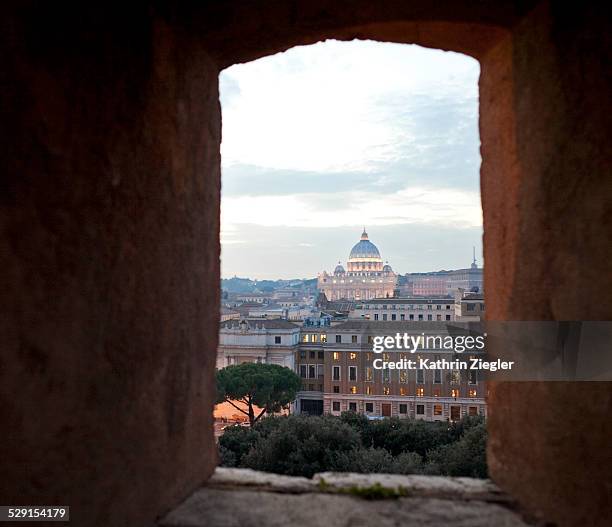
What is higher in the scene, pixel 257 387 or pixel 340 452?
pixel 340 452

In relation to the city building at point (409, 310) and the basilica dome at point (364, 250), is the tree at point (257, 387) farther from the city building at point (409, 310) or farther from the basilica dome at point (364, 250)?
the basilica dome at point (364, 250)

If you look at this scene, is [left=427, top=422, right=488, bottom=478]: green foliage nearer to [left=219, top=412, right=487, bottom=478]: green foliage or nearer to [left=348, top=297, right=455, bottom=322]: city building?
[left=219, top=412, right=487, bottom=478]: green foliage

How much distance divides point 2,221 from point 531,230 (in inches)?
67.3

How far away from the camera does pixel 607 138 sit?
1.71 m

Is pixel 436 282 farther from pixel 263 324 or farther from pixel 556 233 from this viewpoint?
pixel 556 233

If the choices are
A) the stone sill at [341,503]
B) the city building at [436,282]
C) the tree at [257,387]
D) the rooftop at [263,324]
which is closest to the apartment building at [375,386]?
the rooftop at [263,324]

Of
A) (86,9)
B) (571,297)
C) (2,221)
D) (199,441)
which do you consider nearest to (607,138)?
(571,297)

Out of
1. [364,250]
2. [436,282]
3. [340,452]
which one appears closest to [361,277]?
[364,250]

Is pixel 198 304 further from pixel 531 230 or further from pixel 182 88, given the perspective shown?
pixel 531 230

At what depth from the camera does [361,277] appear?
419 feet

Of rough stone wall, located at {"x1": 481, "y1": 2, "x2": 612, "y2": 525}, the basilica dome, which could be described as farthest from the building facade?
the basilica dome

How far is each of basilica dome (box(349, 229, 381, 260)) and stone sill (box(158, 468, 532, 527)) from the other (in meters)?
130

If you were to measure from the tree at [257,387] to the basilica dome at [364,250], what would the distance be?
348 ft

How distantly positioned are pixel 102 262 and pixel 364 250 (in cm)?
13190
